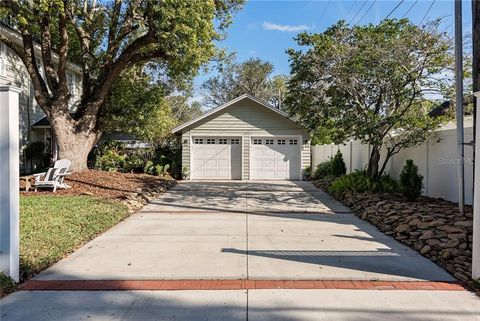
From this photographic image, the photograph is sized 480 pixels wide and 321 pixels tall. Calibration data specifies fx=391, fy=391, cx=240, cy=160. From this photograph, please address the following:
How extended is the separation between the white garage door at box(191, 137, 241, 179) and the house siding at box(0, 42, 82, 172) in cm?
743

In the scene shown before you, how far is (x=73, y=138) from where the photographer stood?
1395 centimetres

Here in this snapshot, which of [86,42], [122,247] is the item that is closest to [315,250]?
[122,247]

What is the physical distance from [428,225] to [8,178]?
6547 mm

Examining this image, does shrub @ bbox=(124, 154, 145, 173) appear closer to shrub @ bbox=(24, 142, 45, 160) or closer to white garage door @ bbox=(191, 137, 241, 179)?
white garage door @ bbox=(191, 137, 241, 179)

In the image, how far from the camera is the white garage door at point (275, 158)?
19203 mm

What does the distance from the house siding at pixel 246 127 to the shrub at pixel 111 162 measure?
3093 mm

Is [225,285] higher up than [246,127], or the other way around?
[246,127]

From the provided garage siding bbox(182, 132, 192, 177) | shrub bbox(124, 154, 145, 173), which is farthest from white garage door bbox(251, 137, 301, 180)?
shrub bbox(124, 154, 145, 173)

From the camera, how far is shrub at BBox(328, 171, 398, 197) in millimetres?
11844

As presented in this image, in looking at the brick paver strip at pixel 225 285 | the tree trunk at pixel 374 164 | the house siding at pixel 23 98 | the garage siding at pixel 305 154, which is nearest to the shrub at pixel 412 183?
the tree trunk at pixel 374 164

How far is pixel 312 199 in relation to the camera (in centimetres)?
1225

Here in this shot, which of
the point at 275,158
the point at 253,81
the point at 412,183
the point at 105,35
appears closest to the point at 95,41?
the point at 105,35

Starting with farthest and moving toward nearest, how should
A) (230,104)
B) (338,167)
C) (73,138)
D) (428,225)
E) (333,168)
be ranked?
(230,104) → (333,168) → (338,167) → (73,138) → (428,225)

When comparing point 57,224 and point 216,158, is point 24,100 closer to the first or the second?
point 216,158
